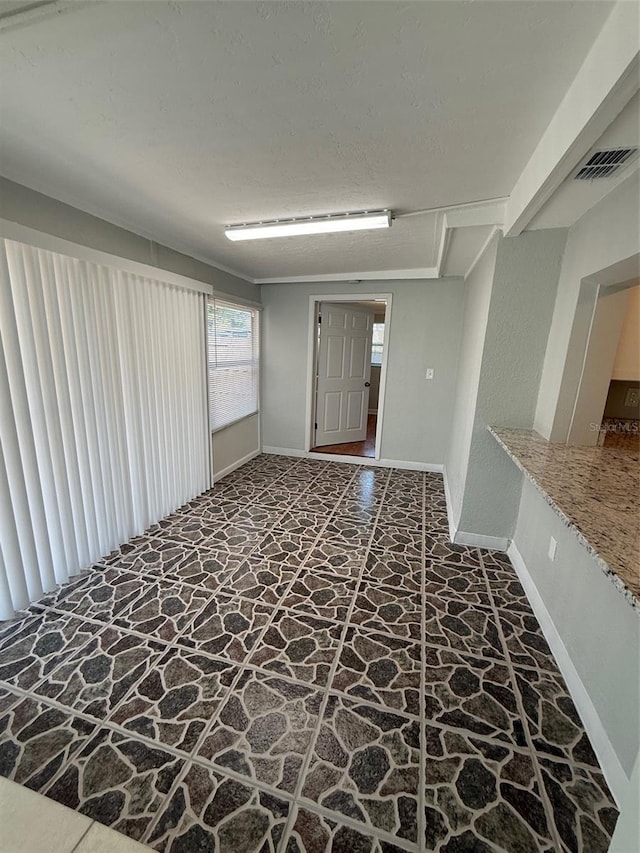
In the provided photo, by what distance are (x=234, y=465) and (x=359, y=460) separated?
1.64 metres

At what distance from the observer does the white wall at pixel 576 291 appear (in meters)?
1.51

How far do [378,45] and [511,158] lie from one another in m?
0.92

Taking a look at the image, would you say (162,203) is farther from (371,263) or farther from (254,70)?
(371,263)

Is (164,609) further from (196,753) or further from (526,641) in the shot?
(526,641)

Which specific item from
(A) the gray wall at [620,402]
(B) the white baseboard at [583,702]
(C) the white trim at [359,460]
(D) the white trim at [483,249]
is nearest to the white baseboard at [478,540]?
(B) the white baseboard at [583,702]

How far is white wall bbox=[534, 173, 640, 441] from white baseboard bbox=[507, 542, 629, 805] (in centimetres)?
100

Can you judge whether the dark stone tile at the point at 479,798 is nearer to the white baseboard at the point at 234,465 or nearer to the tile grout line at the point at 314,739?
the tile grout line at the point at 314,739

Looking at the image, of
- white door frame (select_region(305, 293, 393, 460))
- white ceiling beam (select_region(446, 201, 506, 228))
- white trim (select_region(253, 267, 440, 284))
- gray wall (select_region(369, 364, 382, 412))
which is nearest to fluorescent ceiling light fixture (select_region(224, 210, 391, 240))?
white ceiling beam (select_region(446, 201, 506, 228))

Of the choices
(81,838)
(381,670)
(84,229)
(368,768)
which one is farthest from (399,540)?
(84,229)

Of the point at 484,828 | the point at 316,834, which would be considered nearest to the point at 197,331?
the point at 316,834

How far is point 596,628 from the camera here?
1442 millimetres

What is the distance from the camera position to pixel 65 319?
2029mm

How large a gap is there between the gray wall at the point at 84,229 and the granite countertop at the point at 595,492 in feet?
9.50

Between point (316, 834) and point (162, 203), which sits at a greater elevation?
point (162, 203)
